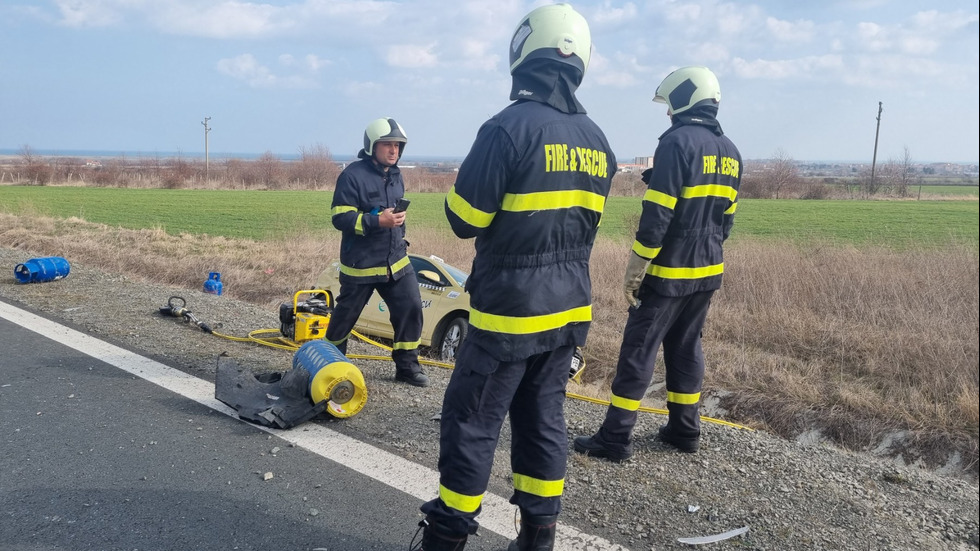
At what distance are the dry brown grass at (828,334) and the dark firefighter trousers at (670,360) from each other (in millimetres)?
1316

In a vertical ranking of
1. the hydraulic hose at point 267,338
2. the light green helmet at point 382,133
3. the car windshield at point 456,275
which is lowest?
the hydraulic hose at point 267,338

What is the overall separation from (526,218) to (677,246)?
152 centimetres

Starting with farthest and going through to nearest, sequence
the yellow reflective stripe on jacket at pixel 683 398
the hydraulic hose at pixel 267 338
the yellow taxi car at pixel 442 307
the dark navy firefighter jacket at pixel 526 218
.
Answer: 1. the yellow taxi car at pixel 442 307
2. the hydraulic hose at pixel 267 338
3. the yellow reflective stripe on jacket at pixel 683 398
4. the dark navy firefighter jacket at pixel 526 218

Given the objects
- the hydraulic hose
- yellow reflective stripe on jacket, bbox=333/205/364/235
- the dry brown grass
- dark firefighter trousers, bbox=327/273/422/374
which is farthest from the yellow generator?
the dry brown grass

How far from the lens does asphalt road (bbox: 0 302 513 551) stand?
293 centimetres

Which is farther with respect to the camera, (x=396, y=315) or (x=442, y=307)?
(x=442, y=307)

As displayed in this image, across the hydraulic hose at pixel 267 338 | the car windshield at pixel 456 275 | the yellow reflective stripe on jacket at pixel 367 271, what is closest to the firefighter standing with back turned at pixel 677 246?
the hydraulic hose at pixel 267 338

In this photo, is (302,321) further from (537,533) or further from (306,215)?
(306,215)

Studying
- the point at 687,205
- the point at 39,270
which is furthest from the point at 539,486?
the point at 39,270

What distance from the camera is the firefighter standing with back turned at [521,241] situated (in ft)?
8.45

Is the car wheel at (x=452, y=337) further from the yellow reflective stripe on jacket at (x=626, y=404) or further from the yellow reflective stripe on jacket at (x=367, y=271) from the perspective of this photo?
the yellow reflective stripe on jacket at (x=626, y=404)

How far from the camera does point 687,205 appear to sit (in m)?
3.74

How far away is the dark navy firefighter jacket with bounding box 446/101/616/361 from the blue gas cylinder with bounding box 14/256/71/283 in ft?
26.1

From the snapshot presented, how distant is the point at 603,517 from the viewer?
3195 mm
